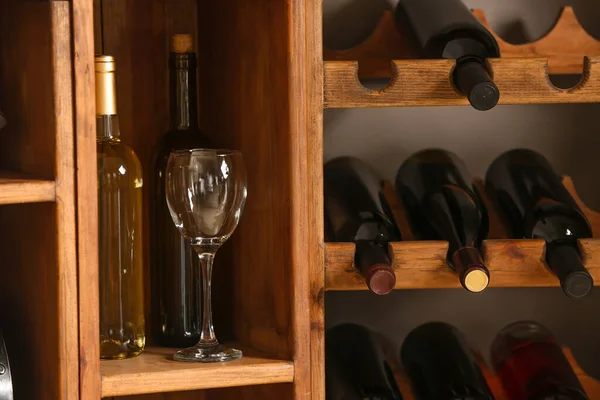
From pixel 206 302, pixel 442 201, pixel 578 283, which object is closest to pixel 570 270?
pixel 578 283

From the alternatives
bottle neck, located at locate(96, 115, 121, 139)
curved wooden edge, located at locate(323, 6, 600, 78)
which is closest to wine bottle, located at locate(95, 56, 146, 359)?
bottle neck, located at locate(96, 115, 121, 139)

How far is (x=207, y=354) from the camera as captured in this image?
1.15 m

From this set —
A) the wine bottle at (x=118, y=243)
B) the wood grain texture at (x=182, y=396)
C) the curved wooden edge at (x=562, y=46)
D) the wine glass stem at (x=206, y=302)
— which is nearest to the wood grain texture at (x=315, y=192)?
the wine glass stem at (x=206, y=302)

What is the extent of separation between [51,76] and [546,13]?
95 cm

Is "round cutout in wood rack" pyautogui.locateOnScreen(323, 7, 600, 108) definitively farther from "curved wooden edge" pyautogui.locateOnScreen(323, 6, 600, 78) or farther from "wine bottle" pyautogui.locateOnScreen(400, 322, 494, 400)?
"wine bottle" pyautogui.locateOnScreen(400, 322, 494, 400)

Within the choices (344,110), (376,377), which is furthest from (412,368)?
(344,110)

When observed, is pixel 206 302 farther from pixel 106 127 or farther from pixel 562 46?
pixel 562 46

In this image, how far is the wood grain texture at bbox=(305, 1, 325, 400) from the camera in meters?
1.15

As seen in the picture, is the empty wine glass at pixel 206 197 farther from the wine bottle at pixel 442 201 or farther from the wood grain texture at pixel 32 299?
the wine bottle at pixel 442 201

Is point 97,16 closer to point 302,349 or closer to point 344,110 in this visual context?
point 344,110

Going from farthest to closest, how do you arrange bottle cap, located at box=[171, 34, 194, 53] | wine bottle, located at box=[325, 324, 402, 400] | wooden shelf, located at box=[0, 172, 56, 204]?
wine bottle, located at box=[325, 324, 402, 400]
bottle cap, located at box=[171, 34, 194, 53]
wooden shelf, located at box=[0, 172, 56, 204]

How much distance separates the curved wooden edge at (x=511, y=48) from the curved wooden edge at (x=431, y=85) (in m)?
0.27

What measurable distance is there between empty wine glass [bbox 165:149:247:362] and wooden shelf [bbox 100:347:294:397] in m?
0.03

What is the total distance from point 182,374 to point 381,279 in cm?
28
